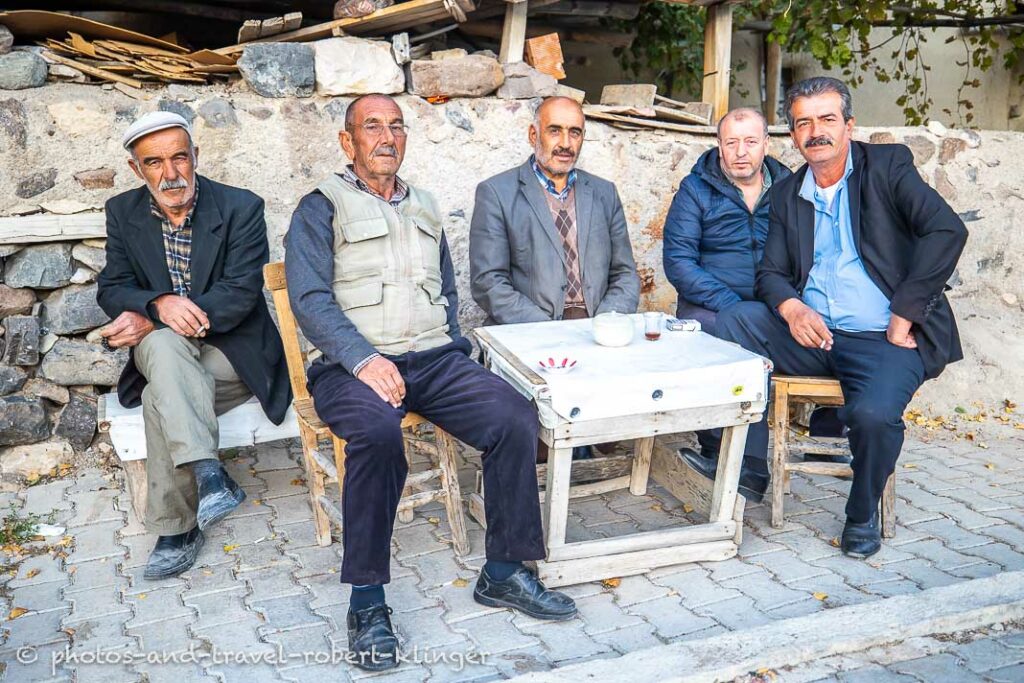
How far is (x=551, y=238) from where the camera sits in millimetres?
3760

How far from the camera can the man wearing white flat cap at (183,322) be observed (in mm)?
3096

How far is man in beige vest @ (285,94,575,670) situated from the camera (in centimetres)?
264

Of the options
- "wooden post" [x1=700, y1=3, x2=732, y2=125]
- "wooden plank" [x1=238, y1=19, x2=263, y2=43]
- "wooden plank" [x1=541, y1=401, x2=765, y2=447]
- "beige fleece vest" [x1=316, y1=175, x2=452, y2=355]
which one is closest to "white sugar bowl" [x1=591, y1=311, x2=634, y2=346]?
"wooden plank" [x1=541, y1=401, x2=765, y2=447]

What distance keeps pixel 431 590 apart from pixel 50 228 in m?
2.33

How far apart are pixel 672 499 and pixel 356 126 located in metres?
1.94

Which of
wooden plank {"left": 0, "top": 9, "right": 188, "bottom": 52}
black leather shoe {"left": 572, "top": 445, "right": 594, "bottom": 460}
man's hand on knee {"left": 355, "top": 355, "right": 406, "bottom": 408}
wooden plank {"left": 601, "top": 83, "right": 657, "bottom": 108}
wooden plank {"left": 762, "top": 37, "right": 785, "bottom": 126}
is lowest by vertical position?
black leather shoe {"left": 572, "top": 445, "right": 594, "bottom": 460}

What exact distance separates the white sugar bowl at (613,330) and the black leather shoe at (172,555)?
1578 millimetres

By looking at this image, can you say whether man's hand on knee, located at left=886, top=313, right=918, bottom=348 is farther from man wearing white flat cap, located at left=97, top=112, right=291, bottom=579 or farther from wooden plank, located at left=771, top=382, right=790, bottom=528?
man wearing white flat cap, located at left=97, top=112, right=291, bottom=579

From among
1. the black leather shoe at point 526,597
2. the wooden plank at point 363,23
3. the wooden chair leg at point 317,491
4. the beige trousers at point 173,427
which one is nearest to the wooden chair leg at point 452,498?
the black leather shoe at point 526,597

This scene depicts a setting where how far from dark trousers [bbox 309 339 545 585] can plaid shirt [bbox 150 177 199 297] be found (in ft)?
2.33

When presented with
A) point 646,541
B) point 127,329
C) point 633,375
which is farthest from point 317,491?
point 633,375

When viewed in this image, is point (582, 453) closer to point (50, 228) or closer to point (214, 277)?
point (214, 277)

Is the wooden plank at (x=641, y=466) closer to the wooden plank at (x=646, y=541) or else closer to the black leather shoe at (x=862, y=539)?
the wooden plank at (x=646, y=541)

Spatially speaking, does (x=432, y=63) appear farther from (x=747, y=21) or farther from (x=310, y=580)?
(x=747, y=21)
